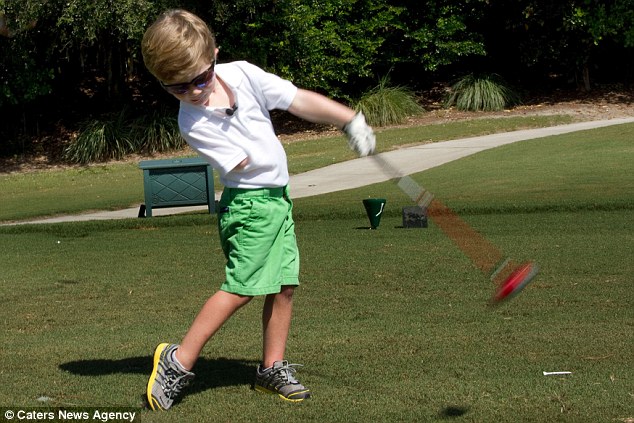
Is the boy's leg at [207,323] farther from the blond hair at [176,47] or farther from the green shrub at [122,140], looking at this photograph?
the green shrub at [122,140]

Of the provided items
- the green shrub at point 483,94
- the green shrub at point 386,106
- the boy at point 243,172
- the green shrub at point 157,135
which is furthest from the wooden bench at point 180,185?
the green shrub at point 483,94

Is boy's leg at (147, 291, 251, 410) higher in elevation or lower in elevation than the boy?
lower

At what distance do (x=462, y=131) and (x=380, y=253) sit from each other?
15.2m

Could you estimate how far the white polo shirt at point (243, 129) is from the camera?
14.1 ft

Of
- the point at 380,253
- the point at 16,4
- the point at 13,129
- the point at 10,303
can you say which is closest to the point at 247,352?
the point at 10,303

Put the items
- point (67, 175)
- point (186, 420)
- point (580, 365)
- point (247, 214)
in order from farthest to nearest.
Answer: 1. point (67, 175)
2. point (580, 365)
3. point (247, 214)
4. point (186, 420)

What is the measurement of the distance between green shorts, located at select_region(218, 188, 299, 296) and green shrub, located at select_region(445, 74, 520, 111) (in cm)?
2252

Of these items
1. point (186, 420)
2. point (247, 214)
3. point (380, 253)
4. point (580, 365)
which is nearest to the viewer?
point (186, 420)

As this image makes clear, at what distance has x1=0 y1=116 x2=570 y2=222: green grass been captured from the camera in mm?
16438

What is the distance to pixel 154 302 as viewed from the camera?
680cm

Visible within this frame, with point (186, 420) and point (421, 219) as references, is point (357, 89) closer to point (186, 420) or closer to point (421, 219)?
point (421, 219)

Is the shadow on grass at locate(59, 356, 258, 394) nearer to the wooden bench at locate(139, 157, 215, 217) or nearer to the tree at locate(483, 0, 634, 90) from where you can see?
the wooden bench at locate(139, 157, 215, 217)

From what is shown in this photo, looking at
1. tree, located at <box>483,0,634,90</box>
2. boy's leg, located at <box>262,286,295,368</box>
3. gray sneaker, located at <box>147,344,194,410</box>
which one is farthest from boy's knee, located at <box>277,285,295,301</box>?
tree, located at <box>483,0,634,90</box>

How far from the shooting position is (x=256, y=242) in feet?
14.3
